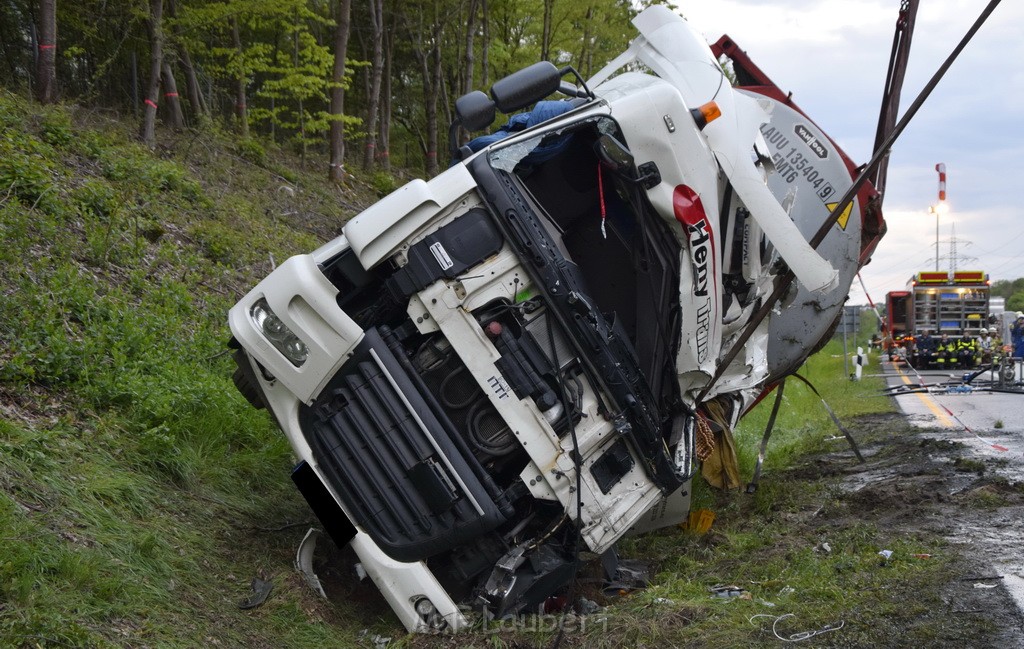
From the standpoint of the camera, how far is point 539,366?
15.2 ft

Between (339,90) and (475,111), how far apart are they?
1219cm

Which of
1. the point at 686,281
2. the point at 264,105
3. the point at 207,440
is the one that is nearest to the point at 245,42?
the point at 264,105

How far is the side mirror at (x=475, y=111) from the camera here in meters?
Answer: 5.13

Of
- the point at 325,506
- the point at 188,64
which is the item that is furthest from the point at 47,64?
the point at 325,506

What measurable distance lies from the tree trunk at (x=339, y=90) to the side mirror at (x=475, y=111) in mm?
10756

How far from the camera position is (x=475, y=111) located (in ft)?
16.8

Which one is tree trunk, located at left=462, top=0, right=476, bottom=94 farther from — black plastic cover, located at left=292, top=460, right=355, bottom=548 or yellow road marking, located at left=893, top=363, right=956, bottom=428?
black plastic cover, located at left=292, top=460, right=355, bottom=548

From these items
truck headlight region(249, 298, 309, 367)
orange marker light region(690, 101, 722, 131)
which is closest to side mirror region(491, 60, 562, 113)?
orange marker light region(690, 101, 722, 131)

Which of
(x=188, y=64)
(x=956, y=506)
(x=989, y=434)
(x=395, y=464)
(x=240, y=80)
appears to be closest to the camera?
(x=395, y=464)

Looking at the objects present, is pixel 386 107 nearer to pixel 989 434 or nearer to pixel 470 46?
pixel 470 46

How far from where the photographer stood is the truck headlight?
4.65 m

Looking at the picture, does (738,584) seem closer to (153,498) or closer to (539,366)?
(539,366)

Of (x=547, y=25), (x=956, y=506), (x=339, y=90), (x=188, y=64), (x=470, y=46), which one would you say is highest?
(x=188, y=64)

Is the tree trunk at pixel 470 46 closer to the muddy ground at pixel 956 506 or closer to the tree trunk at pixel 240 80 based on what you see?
the tree trunk at pixel 240 80
